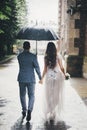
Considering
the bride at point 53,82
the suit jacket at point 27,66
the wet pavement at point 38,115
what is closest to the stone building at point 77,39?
the wet pavement at point 38,115

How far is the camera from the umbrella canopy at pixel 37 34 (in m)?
10.5

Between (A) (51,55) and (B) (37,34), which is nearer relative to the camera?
(A) (51,55)

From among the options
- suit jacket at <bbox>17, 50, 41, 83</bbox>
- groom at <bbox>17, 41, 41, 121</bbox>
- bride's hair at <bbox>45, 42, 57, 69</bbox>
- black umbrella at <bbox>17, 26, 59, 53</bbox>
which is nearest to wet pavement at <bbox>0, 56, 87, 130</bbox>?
groom at <bbox>17, 41, 41, 121</bbox>

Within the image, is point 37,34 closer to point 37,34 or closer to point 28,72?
point 37,34

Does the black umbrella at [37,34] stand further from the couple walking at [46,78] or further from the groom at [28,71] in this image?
the groom at [28,71]

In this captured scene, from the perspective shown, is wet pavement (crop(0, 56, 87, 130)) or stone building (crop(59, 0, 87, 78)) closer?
wet pavement (crop(0, 56, 87, 130))

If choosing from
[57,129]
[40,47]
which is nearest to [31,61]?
[57,129]

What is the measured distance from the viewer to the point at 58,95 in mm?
9945

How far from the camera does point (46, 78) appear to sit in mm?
10016

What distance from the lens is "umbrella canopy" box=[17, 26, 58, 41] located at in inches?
414

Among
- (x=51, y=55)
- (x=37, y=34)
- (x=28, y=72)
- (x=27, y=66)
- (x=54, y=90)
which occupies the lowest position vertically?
(x=54, y=90)

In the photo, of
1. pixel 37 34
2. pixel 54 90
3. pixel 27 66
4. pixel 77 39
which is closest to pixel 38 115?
pixel 54 90

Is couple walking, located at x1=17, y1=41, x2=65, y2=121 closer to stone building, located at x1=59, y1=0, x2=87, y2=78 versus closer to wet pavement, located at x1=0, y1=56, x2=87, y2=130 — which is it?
wet pavement, located at x1=0, y1=56, x2=87, y2=130

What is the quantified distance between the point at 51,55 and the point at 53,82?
657 millimetres
